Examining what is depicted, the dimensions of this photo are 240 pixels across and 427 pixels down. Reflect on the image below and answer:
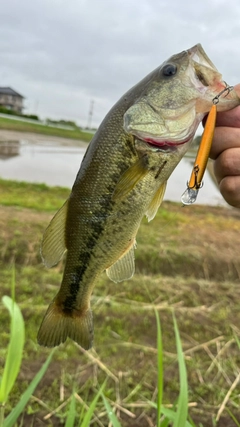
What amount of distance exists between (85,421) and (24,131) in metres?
29.6

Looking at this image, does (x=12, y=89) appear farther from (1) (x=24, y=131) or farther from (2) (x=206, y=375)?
(2) (x=206, y=375)

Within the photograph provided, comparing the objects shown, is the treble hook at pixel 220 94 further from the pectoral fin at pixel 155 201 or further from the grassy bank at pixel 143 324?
the grassy bank at pixel 143 324

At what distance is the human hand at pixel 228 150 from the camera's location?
5.32 feet

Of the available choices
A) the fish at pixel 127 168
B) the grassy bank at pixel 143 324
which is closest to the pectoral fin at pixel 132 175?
the fish at pixel 127 168

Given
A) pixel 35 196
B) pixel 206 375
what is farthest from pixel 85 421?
pixel 35 196

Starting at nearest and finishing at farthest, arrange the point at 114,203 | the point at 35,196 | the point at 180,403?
the point at 180,403
the point at 114,203
the point at 35,196

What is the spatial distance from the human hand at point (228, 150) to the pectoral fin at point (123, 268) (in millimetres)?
489

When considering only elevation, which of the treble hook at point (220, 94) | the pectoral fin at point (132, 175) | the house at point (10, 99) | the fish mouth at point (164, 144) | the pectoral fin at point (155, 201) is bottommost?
the house at point (10, 99)

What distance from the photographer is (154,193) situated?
1.60 metres

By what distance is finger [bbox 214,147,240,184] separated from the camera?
1.64m

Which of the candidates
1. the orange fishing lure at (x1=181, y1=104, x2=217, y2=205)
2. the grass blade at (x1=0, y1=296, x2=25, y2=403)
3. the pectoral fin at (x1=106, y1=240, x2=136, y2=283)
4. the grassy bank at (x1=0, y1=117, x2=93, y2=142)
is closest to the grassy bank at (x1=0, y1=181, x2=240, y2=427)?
the pectoral fin at (x1=106, y1=240, x2=136, y2=283)

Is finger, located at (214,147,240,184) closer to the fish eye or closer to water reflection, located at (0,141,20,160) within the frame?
the fish eye

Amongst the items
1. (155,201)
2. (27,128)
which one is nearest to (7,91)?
(27,128)

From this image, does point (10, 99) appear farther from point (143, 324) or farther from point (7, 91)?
point (143, 324)
